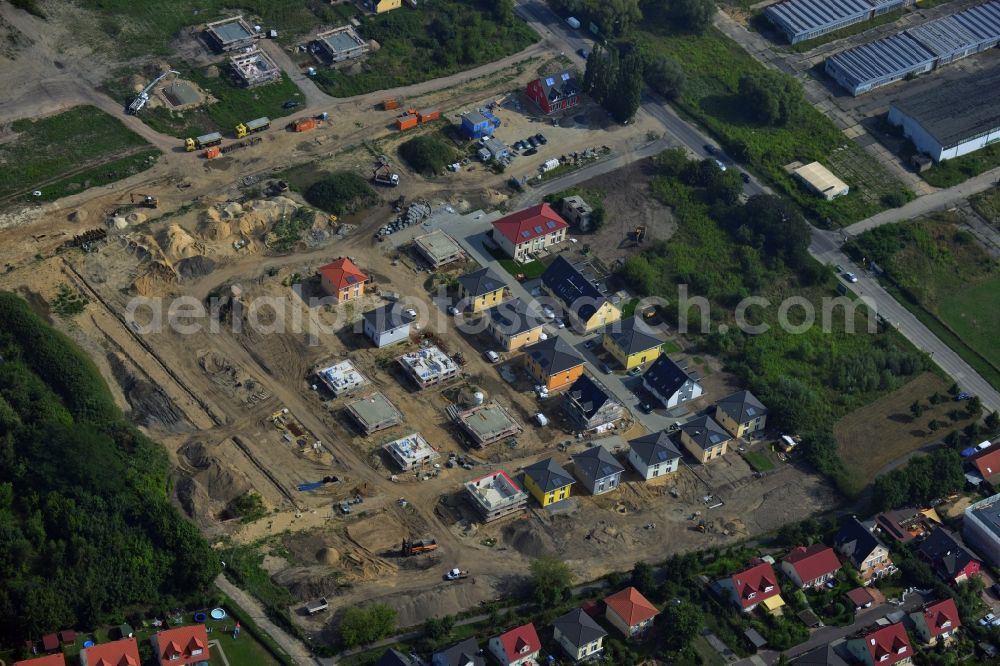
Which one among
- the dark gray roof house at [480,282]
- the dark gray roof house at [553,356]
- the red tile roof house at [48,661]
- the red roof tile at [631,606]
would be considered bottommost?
the red roof tile at [631,606]

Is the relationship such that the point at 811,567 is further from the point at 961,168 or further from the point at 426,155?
the point at 961,168

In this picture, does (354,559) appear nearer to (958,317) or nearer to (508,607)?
(508,607)

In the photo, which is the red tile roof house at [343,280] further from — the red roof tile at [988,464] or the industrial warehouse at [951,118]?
the industrial warehouse at [951,118]

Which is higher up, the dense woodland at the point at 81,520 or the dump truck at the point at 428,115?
the dump truck at the point at 428,115

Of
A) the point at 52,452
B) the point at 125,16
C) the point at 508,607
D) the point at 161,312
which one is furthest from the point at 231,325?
the point at 125,16

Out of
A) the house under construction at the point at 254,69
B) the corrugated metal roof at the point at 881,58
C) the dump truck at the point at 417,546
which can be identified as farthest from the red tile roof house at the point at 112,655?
the corrugated metal roof at the point at 881,58

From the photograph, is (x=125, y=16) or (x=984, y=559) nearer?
(x=984, y=559)

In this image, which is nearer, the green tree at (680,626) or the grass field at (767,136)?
the green tree at (680,626)

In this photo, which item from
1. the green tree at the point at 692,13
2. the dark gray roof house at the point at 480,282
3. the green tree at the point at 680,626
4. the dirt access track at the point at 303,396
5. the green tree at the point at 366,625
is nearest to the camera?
the green tree at the point at 366,625
